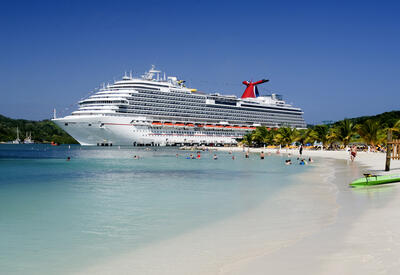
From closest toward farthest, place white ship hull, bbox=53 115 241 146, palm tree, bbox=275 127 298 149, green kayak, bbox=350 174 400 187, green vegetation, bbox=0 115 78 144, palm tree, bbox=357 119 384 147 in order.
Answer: green kayak, bbox=350 174 400 187
palm tree, bbox=357 119 384 147
palm tree, bbox=275 127 298 149
white ship hull, bbox=53 115 241 146
green vegetation, bbox=0 115 78 144

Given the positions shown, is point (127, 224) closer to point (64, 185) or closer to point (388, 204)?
point (388, 204)

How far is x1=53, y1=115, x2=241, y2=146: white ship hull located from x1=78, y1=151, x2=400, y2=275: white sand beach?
7055 centimetres

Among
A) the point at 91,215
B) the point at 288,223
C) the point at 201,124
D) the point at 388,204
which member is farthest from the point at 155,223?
the point at 201,124

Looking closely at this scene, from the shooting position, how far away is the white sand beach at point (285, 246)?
6195 mm

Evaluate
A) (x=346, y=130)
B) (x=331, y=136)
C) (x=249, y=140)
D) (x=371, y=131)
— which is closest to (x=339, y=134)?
(x=346, y=130)

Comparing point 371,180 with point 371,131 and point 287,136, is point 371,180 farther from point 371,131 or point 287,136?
point 287,136

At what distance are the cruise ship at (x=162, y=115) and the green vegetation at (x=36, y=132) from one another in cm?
7240

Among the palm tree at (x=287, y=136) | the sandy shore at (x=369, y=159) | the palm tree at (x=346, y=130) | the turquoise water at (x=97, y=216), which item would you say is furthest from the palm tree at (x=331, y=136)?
the turquoise water at (x=97, y=216)

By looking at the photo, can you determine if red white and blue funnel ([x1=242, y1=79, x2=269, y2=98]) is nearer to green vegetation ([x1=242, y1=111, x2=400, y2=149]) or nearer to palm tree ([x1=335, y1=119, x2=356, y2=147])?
green vegetation ([x1=242, y1=111, x2=400, y2=149])

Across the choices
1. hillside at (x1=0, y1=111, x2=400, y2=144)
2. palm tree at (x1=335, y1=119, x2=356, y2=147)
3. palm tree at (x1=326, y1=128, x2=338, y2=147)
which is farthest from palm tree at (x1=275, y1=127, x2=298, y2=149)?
hillside at (x1=0, y1=111, x2=400, y2=144)

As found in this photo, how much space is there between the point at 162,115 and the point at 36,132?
95856mm

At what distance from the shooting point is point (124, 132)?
274 feet

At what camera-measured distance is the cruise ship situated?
80375mm

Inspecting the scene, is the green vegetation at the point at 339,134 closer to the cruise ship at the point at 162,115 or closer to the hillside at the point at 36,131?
the cruise ship at the point at 162,115
